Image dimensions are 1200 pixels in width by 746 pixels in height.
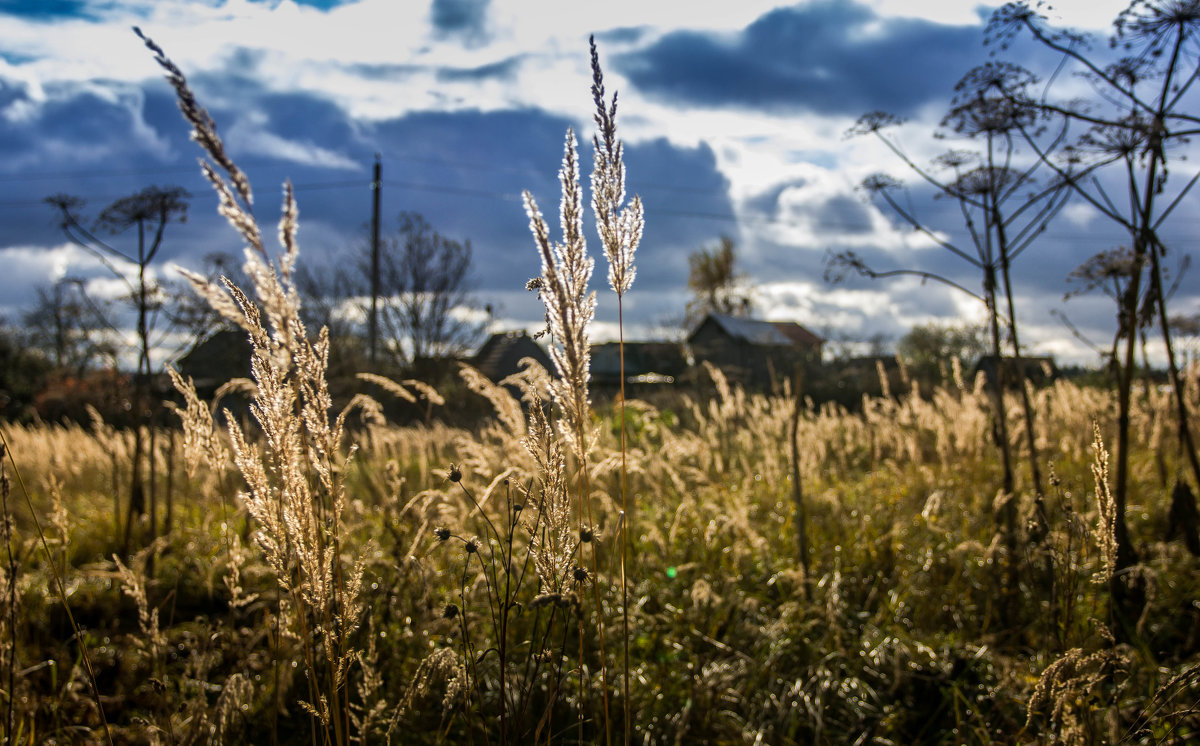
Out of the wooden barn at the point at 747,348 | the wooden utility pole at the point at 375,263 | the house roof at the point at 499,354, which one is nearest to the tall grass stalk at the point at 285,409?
the wooden utility pole at the point at 375,263

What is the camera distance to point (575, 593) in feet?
5.49

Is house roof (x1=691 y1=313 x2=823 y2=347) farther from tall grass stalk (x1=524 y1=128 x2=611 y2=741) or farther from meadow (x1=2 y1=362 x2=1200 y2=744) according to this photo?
tall grass stalk (x1=524 y1=128 x2=611 y2=741)

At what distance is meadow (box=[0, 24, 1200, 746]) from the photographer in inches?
58.5

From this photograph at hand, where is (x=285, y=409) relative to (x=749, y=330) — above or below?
below

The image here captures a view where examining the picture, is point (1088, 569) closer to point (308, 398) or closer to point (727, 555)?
point (727, 555)

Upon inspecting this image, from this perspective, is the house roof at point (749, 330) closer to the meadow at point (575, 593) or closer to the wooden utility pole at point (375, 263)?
the wooden utility pole at point (375, 263)

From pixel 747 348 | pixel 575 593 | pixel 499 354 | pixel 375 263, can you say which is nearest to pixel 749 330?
pixel 747 348

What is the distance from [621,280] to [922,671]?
2.66 metres

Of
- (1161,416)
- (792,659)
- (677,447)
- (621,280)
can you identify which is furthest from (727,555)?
(1161,416)

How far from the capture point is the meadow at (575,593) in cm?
149

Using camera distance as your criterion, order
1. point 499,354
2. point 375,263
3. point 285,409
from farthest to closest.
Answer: point 499,354 → point 375,263 → point 285,409

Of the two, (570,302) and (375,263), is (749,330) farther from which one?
(570,302)

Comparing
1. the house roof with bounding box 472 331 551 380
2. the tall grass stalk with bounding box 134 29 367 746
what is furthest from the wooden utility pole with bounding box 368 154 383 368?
the tall grass stalk with bounding box 134 29 367 746

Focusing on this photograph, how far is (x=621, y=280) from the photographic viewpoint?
5.39 ft
